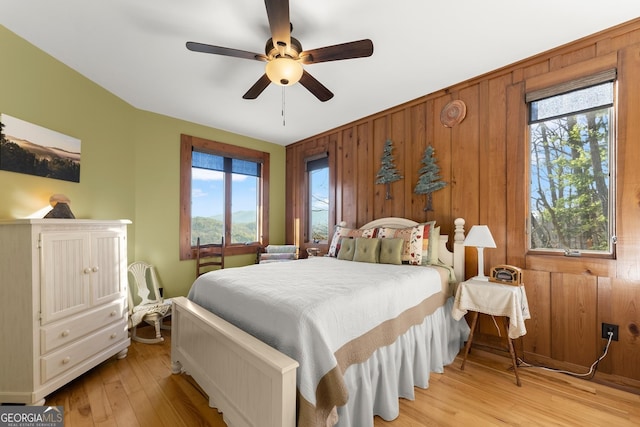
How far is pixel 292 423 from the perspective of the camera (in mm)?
1243

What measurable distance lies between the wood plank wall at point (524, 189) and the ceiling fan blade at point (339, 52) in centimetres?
162

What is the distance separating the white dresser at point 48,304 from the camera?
5.84 ft

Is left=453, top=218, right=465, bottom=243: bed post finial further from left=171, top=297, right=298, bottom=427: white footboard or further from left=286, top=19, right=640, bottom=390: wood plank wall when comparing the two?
left=171, top=297, right=298, bottom=427: white footboard

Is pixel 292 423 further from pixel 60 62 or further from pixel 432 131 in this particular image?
pixel 60 62

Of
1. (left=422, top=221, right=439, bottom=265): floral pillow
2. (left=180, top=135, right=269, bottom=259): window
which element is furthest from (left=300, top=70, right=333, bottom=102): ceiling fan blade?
(left=180, top=135, right=269, bottom=259): window

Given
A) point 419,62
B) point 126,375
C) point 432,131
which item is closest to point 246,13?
point 419,62

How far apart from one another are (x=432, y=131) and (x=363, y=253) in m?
1.58

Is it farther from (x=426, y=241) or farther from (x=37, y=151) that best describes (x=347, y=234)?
(x=37, y=151)

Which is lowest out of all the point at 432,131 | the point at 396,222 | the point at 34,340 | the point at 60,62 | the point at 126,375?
the point at 126,375

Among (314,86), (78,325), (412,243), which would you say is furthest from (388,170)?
(78,325)

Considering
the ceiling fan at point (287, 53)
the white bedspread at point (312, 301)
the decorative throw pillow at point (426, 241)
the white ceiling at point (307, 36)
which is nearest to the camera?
the white bedspread at point (312, 301)

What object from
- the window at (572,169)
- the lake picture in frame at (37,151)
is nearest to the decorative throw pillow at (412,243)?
the window at (572,169)

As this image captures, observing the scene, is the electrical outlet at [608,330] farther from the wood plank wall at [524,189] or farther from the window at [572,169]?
the window at [572,169]

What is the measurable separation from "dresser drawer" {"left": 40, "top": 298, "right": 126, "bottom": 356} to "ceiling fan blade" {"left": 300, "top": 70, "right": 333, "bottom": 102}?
2506mm
